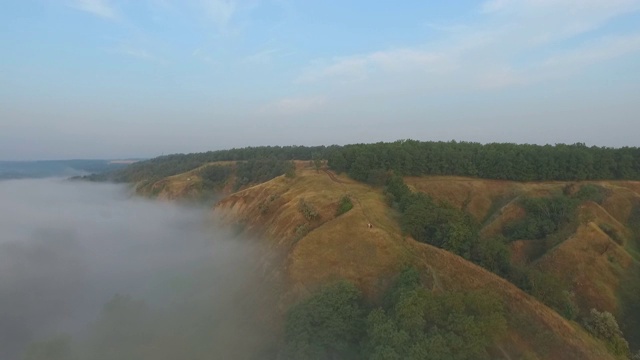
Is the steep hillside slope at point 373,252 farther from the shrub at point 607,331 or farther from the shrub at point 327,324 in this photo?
the shrub at point 327,324

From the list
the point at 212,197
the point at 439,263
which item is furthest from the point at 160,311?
the point at 212,197

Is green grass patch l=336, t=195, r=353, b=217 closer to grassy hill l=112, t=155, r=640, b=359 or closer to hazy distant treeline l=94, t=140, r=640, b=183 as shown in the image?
grassy hill l=112, t=155, r=640, b=359

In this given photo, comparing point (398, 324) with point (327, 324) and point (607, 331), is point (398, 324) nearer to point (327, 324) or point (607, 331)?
point (327, 324)

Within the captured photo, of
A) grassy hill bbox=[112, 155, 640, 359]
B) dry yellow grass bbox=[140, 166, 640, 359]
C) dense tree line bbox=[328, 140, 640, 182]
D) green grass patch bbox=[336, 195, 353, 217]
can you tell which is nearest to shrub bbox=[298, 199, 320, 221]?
grassy hill bbox=[112, 155, 640, 359]

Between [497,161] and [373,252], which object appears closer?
[373,252]

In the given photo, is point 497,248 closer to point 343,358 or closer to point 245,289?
point 343,358

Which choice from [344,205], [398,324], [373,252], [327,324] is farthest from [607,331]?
[344,205]
